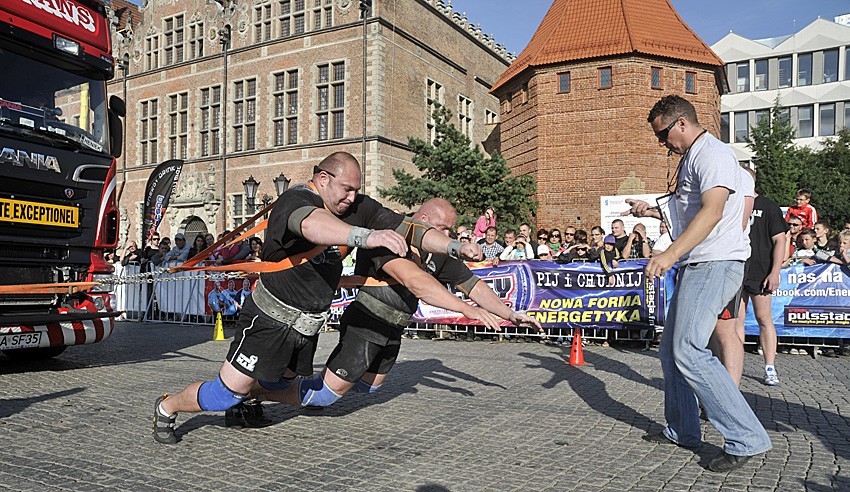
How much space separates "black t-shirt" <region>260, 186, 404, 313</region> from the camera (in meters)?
4.16

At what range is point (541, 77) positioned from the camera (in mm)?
29766

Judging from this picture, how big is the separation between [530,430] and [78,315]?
5.30 m

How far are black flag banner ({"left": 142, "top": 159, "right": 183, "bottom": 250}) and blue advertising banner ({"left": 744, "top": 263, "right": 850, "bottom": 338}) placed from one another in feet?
45.7

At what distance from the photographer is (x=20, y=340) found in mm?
7316

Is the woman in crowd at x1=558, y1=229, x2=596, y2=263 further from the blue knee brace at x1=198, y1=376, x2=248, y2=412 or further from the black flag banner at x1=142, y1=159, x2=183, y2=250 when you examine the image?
the black flag banner at x1=142, y1=159, x2=183, y2=250

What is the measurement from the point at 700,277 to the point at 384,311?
7.07 feet

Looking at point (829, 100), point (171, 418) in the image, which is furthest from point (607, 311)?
point (829, 100)

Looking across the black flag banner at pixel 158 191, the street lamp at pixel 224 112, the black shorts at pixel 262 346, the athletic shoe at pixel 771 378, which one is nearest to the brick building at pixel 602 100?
the street lamp at pixel 224 112

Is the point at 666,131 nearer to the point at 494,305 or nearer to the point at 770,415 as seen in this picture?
the point at 494,305

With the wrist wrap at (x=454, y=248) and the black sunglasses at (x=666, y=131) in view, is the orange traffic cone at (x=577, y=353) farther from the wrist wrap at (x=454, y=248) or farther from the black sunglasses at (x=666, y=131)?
the wrist wrap at (x=454, y=248)

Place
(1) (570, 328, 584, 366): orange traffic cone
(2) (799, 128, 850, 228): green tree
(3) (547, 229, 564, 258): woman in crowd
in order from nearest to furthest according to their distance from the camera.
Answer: (1) (570, 328, 584, 366): orange traffic cone
(3) (547, 229, 564, 258): woman in crowd
(2) (799, 128, 850, 228): green tree

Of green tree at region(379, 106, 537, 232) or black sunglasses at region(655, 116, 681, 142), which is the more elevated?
green tree at region(379, 106, 537, 232)

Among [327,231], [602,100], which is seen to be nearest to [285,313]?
[327,231]

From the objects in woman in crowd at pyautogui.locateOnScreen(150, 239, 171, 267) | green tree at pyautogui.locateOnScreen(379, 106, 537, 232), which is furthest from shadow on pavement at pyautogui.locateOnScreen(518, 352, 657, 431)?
green tree at pyautogui.locateOnScreen(379, 106, 537, 232)
